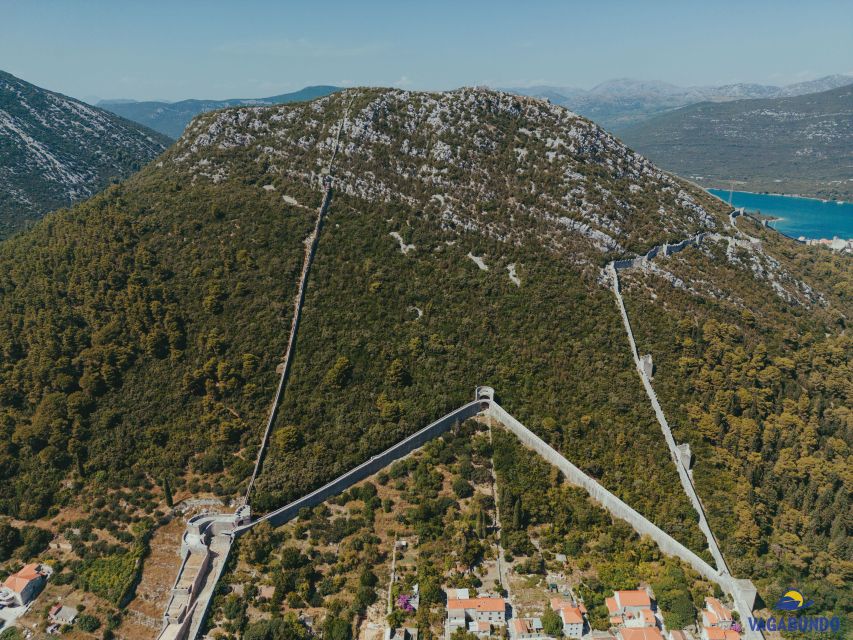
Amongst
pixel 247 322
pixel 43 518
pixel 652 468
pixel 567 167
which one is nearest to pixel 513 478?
pixel 652 468

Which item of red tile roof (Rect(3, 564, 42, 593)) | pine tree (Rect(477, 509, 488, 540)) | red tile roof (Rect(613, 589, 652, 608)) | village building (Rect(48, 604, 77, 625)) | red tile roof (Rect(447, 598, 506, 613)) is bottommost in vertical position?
village building (Rect(48, 604, 77, 625))

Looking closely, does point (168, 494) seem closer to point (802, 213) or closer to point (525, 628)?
point (525, 628)

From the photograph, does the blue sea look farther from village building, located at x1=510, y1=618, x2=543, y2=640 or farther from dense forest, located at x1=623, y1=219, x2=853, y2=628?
village building, located at x1=510, y1=618, x2=543, y2=640

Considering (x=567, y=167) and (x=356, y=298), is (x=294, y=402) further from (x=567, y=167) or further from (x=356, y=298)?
(x=567, y=167)

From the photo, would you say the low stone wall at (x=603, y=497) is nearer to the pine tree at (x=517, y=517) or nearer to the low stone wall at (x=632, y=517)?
the low stone wall at (x=632, y=517)

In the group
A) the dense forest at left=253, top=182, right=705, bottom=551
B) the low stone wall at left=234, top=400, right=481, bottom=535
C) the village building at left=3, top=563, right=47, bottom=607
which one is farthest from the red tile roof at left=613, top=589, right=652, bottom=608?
the village building at left=3, top=563, right=47, bottom=607

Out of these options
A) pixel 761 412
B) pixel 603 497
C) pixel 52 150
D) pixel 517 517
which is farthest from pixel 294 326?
pixel 52 150
